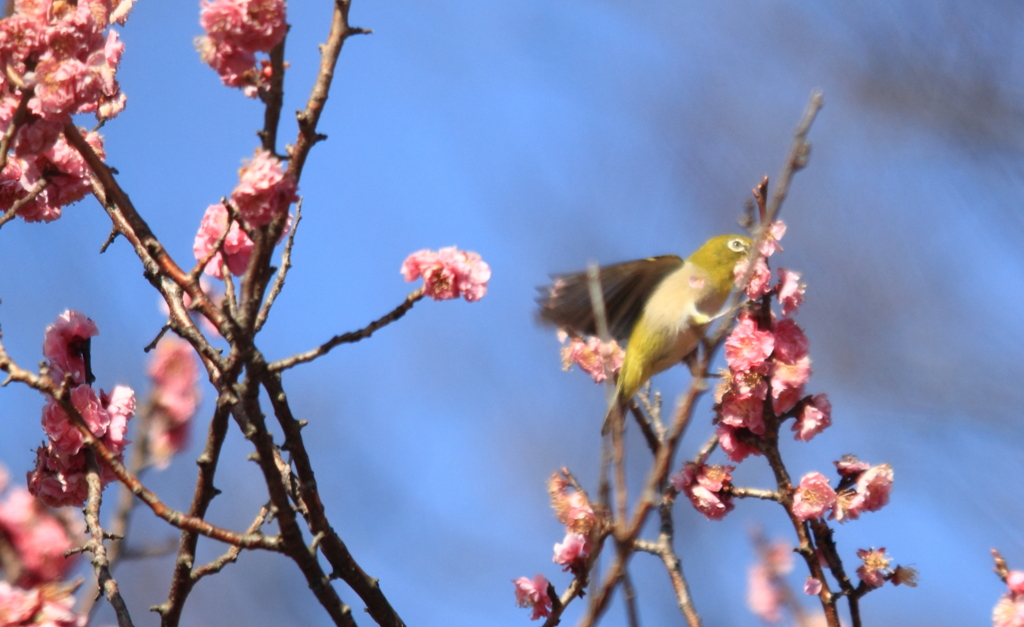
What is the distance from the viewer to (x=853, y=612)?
8.72 feet

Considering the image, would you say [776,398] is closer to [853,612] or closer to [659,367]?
[853,612]

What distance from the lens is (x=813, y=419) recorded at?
9.59 ft

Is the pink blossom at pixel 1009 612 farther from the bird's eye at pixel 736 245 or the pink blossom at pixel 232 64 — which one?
the pink blossom at pixel 232 64

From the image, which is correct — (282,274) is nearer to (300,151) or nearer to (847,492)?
(300,151)

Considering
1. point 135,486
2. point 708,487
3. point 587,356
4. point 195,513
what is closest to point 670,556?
point 708,487

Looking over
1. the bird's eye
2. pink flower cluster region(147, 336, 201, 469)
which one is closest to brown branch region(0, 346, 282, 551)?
pink flower cluster region(147, 336, 201, 469)

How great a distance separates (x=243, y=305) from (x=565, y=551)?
1.30 m

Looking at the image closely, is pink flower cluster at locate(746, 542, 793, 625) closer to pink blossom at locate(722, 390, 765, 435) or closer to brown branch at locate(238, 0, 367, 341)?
pink blossom at locate(722, 390, 765, 435)

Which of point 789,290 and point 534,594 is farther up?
point 789,290

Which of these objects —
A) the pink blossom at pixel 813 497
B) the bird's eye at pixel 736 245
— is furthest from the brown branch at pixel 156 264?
the bird's eye at pixel 736 245

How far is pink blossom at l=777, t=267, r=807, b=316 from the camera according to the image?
2961 millimetres

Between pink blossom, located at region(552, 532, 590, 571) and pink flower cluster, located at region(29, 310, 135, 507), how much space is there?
1.26m

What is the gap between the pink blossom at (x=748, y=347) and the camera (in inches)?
114

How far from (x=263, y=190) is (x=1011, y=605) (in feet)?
8.32
